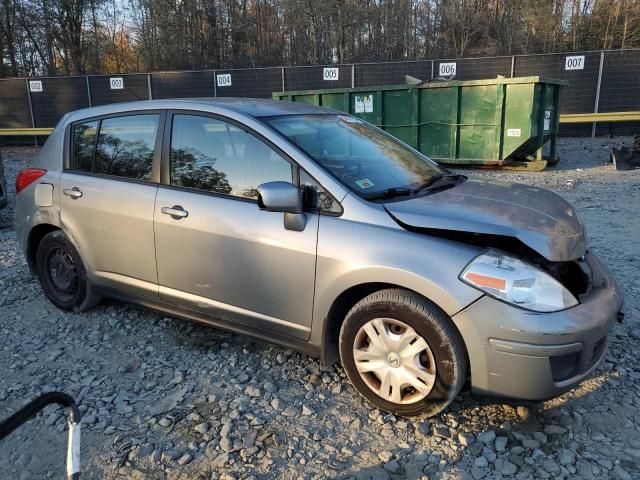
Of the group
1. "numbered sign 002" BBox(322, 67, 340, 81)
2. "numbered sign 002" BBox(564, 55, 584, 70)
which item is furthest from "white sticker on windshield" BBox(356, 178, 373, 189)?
"numbered sign 002" BBox(564, 55, 584, 70)

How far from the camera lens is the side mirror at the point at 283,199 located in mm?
2850

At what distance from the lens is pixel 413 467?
2.52 metres

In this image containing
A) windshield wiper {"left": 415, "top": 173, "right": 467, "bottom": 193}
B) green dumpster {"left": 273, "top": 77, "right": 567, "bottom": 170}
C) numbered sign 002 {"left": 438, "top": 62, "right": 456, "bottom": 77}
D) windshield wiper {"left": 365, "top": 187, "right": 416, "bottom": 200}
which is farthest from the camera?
numbered sign 002 {"left": 438, "top": 62, "right": 456, "bottom": 77}

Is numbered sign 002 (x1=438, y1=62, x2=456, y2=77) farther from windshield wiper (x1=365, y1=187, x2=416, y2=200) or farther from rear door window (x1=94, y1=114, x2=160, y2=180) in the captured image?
windshield wiper (x1=365, y1=187, x2=416, y2=200)

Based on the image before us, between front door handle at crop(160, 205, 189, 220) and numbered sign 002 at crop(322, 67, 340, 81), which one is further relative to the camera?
numbered sign 002 at crop(322, 67, 340, 81)

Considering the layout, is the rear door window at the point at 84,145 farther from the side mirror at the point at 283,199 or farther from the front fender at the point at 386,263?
the front fender at the point at 386,263

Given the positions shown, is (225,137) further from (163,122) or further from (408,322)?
(408,322)

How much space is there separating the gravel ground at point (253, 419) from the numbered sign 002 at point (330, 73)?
13.9 meters

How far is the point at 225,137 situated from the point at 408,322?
5.45 feet

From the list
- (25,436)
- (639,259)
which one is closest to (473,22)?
(639,259)

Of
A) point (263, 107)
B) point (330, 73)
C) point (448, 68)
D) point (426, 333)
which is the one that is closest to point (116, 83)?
point (330, 73)

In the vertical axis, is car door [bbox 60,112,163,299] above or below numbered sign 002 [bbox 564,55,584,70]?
below

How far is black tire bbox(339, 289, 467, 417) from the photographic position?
8.54 feet

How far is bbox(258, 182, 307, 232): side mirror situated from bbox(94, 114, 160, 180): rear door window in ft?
3.89
